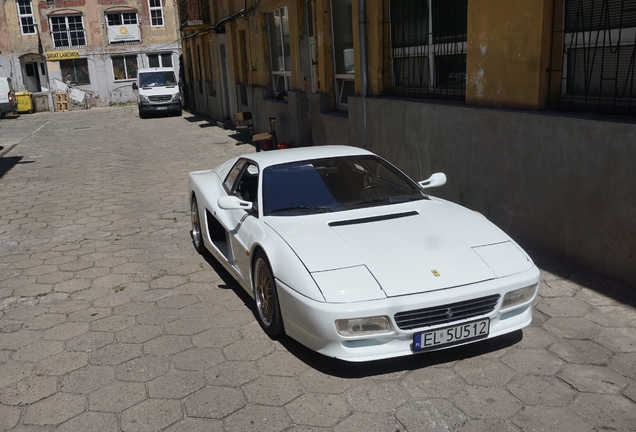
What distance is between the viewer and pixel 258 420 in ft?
11.3

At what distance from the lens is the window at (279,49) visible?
47.1ft

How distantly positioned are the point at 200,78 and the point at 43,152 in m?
12.0

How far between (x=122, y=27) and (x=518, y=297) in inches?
1449

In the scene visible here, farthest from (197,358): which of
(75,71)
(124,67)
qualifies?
(75,71)

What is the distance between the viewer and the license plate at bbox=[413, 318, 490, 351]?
3695 mm

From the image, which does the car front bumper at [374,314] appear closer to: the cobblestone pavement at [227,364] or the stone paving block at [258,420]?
the cobblestone pavement at [227,364]

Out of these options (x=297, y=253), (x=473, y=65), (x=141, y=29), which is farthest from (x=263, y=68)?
(x=141, y=29)

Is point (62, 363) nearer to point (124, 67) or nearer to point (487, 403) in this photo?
point (487, 403)

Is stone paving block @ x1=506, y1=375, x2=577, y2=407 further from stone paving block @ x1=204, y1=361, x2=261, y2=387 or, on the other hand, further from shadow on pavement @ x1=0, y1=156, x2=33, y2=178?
shadow on pavement @ x1=0, y1=156, x2=33, y2=178

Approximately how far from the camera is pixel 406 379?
12.5 ft

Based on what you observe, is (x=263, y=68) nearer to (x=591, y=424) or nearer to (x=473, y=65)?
(x=473, y=65)

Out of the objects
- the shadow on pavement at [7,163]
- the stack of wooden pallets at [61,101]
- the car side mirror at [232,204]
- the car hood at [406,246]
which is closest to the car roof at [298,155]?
the car side mirror at [232,204]

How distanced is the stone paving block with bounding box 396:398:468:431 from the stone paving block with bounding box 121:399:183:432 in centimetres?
119

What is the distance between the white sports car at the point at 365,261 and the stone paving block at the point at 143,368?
31.8 inches
